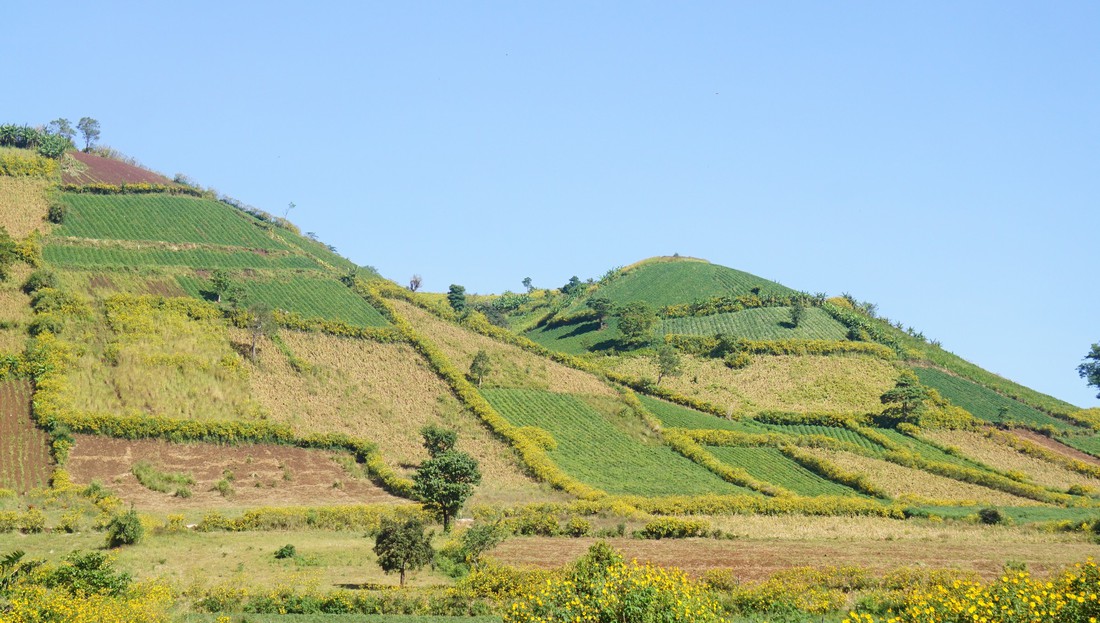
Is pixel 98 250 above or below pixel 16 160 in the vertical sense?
below

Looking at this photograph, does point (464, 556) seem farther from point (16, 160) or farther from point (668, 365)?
point (16, 160)

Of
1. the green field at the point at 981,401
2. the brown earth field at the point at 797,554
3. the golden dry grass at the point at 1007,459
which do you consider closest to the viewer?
the brown earth field at the point at 797,554

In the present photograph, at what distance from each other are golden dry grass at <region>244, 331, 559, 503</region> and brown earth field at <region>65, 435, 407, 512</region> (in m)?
5.99

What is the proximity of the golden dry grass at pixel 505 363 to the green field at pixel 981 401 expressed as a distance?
→ 44462mm

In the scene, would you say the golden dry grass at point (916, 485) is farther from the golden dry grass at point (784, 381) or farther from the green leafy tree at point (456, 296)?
the green leafy tree at point (456, 296)

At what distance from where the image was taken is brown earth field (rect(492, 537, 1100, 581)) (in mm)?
48438

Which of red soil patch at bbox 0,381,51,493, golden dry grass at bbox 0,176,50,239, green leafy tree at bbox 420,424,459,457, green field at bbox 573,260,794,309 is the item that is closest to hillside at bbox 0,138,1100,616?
red soil patch at bbox 0,381,51,493

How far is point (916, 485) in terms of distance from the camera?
85.6 metres

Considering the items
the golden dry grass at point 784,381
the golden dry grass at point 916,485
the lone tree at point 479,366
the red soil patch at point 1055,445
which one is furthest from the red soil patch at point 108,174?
the red soil patch at point 1055,445

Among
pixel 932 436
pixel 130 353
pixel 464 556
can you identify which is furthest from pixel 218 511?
pixel 932 436

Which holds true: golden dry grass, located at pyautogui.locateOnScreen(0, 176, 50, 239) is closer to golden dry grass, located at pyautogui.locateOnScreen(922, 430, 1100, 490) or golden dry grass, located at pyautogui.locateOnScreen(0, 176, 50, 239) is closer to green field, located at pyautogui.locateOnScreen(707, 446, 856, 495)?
green field, located at pyautogui.locateOnScreen(707, 446, 856, 495)

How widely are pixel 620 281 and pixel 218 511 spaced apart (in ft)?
407

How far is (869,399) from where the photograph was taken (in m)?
114

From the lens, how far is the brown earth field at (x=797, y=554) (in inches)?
1907
